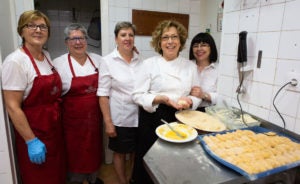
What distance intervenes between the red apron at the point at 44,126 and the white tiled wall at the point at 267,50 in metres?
1.18

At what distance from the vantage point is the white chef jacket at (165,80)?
1.32 meters

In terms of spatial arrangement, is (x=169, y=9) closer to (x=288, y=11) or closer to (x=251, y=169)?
(x=288, y=11)

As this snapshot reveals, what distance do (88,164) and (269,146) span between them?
136cm

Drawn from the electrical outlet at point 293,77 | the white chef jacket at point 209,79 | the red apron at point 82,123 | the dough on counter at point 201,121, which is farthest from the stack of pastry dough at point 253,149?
the red apron at point 82,123

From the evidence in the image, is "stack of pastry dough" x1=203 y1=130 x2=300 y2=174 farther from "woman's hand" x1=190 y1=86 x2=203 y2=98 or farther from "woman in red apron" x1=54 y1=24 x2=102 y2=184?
"woman in red apron" x1=54 y1=24 x2=102 y2=184

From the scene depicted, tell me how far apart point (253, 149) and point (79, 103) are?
1206mm

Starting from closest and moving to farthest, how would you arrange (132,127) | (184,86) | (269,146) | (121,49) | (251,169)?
(251,169) < (269,146) < (184,86) < (121,49) < (132,127)

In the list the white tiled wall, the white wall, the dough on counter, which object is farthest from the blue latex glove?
the white tiled wall

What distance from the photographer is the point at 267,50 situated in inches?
41.2

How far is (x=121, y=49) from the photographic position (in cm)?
155

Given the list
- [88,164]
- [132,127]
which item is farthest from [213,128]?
[88,164]

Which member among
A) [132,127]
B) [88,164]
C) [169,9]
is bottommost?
[88,164]

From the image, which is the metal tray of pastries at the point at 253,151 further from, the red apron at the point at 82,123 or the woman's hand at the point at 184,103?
the red apron at the point at 82,123

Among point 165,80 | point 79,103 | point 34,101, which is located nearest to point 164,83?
point 165,80
